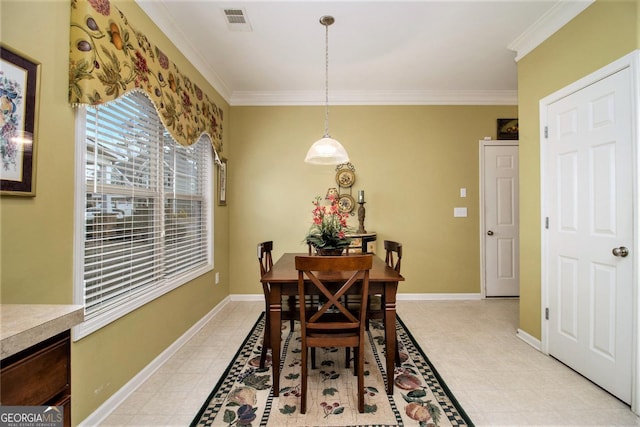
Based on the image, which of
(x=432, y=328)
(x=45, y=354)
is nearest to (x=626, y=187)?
(x=432, y=328)

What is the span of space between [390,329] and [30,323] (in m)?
1.69

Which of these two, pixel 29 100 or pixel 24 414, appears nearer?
pixel 24 414

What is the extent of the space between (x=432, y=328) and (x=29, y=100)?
3339 millimetres

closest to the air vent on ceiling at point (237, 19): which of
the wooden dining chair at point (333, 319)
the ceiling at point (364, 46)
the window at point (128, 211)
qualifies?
the ceiling at point (364, 46)

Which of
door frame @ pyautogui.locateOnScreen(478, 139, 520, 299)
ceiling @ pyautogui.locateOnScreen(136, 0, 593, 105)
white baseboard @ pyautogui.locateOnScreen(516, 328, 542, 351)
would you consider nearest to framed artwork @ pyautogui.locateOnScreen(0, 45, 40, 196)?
ceiling @ pyautogui.locateOnScreen(136, 0, 593, 105)

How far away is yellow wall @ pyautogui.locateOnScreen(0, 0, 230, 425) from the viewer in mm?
1188

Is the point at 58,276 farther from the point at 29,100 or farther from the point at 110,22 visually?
the point at 110,22

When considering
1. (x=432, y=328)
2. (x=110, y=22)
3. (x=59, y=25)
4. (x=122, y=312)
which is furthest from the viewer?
(x=432, y=328)

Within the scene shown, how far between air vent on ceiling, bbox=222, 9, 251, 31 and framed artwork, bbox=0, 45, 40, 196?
57.1 inches

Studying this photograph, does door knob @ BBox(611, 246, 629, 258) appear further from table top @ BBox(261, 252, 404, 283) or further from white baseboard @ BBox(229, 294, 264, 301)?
white baseboard @ BBox(229, 294, 264, 301)

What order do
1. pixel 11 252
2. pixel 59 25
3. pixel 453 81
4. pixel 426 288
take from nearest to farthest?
pixel 11 252 < pixel 59 25 < pixel 453 81 < pixel 426 288

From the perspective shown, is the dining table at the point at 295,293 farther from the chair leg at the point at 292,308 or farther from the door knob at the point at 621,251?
the door knob at the point at 621,251

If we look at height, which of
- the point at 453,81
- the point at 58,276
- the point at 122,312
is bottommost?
the point at 122,312

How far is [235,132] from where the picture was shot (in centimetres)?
381
